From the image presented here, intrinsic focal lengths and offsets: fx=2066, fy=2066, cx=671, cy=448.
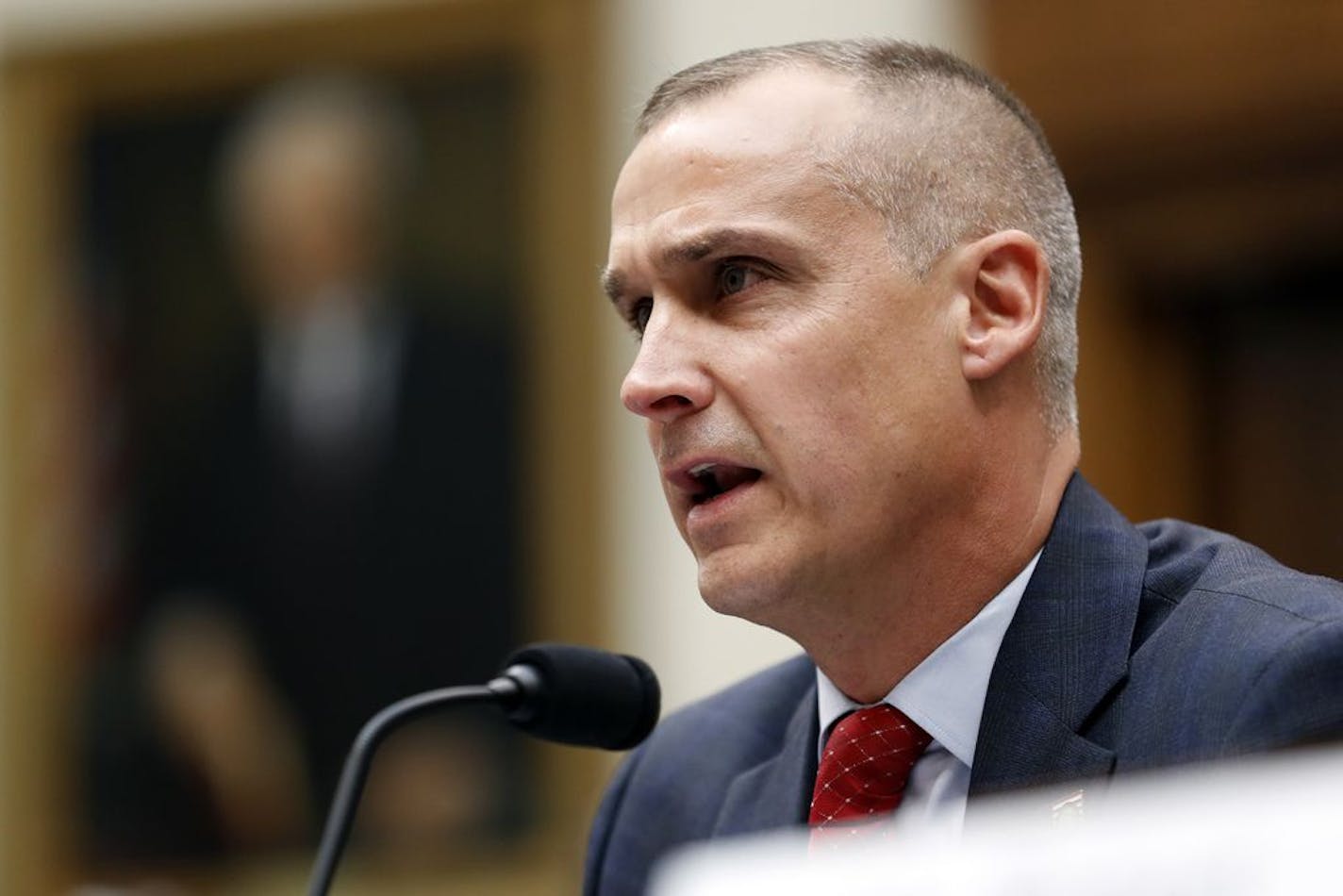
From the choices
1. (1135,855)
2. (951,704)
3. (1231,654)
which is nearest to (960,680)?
(951,704)

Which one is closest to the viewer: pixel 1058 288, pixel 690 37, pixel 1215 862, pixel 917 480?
pixel 1215 862

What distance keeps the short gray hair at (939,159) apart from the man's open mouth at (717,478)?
341 millimetres

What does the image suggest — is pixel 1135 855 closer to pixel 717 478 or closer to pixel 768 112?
pixel 717 478

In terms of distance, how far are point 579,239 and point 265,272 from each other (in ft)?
3.93

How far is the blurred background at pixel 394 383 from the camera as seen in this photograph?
231 inches

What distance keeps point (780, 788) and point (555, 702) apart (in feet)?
1.38

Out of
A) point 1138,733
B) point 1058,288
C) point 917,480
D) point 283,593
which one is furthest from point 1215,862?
point 283,593

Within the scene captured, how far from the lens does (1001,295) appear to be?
8.77 feet

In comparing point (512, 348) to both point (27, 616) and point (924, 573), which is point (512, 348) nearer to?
point (27, 616)

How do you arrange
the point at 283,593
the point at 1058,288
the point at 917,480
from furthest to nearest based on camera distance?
the point at 283,593, the point at 1058,288, the point at 917,480

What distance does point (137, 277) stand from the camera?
24.0 ft

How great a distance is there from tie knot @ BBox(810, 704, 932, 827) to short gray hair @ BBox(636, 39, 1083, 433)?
464 mm

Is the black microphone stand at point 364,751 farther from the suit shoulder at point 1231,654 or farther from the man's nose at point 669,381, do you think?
the suit shoulder at point 1231,654

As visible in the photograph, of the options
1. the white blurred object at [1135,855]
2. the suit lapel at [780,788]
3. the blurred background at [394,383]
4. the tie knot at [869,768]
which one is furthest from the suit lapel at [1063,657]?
the blurred background at [394,383]
